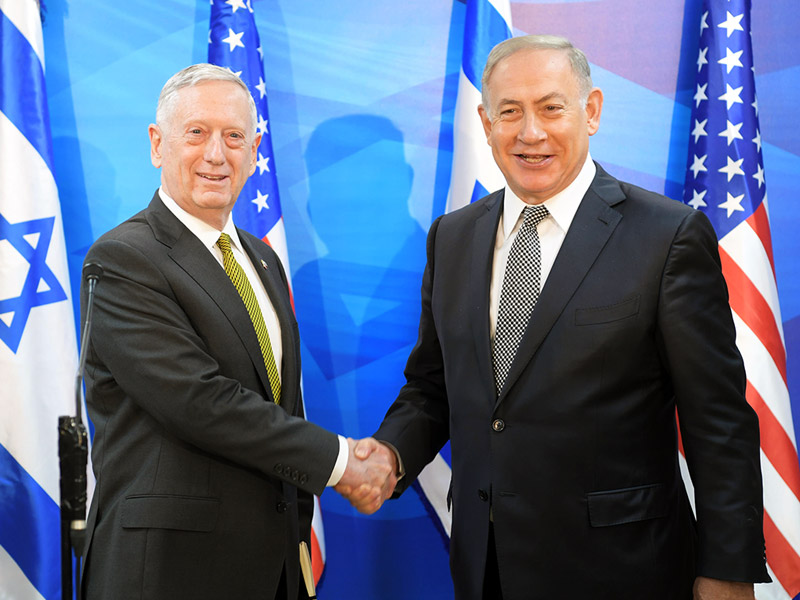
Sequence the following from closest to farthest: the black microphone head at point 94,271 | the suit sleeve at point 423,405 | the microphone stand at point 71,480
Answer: the microphone stand at point 71,480
the black microphone head at point 94,271
the suit sleeve at point 423,405

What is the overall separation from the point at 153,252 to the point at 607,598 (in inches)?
55.7

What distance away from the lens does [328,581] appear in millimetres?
3449

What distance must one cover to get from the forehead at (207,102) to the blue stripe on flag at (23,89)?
1.12 meters

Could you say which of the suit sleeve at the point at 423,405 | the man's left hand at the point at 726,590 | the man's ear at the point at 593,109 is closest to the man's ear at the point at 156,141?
the suit sleeve at the point at 423,405

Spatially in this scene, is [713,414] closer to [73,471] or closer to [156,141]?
[73,471]

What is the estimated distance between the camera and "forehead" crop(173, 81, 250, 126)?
85.7 inches

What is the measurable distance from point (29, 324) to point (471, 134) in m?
1.84

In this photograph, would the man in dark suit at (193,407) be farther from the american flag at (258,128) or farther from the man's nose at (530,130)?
the american flag at (258,128)

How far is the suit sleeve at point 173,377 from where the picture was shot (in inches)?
75.8

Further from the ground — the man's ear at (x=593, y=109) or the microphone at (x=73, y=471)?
the man's ear at (x=593, y=109)

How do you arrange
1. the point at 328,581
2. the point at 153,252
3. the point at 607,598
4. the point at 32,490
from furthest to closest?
the point at 328,581 → the point at 32,490 → the point at 153,252 → the point at 607,598

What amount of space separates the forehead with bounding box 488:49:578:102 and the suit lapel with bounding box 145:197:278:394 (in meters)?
0.92

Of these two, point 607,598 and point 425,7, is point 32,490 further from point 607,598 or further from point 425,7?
point 425,7

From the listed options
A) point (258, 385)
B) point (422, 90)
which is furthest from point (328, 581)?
point (422, 90)
